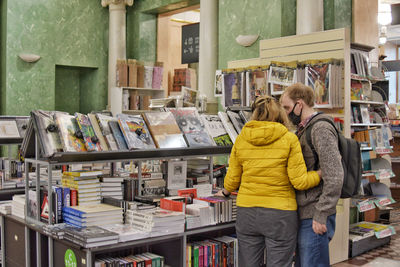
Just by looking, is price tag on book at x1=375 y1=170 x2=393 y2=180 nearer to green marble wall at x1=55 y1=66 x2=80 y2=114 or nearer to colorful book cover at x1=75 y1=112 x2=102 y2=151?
colorful book cover at x1=75 y1=112 x2=102 y2=151

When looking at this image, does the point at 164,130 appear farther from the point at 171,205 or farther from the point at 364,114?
the point at 364,114

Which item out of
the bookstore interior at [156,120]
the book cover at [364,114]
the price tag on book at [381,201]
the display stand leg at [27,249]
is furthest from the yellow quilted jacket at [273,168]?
the price tag on book at [381,201]

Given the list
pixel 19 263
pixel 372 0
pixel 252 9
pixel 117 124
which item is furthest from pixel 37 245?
pixel 372 0

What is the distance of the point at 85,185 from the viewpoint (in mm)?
3398

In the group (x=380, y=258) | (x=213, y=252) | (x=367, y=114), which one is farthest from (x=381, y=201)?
(x=213, y=252)

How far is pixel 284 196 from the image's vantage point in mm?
2621

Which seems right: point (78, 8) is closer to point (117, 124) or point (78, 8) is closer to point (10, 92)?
point (10, 92)

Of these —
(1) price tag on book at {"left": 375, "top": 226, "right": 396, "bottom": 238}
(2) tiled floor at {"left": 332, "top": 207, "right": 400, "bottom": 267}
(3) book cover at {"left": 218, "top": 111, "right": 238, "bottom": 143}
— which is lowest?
(2) tiled floor at {"left": 332, "top": 207, "right": 400, "bottom": 267}

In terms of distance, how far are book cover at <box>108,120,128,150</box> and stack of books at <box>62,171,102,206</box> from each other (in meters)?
0.27

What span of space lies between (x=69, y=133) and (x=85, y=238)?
29.8 inches

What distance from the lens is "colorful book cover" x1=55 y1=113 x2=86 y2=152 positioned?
10.4 feet

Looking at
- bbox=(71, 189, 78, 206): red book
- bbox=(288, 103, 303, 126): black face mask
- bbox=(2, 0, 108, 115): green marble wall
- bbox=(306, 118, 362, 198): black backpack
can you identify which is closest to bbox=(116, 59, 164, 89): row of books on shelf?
bbox=(2, 0, 108, 115): green marble wall

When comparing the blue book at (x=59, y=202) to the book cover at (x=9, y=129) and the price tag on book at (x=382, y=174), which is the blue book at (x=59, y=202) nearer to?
the book cover at (x=9, y=129)

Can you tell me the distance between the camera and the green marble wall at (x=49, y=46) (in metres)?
8.65
